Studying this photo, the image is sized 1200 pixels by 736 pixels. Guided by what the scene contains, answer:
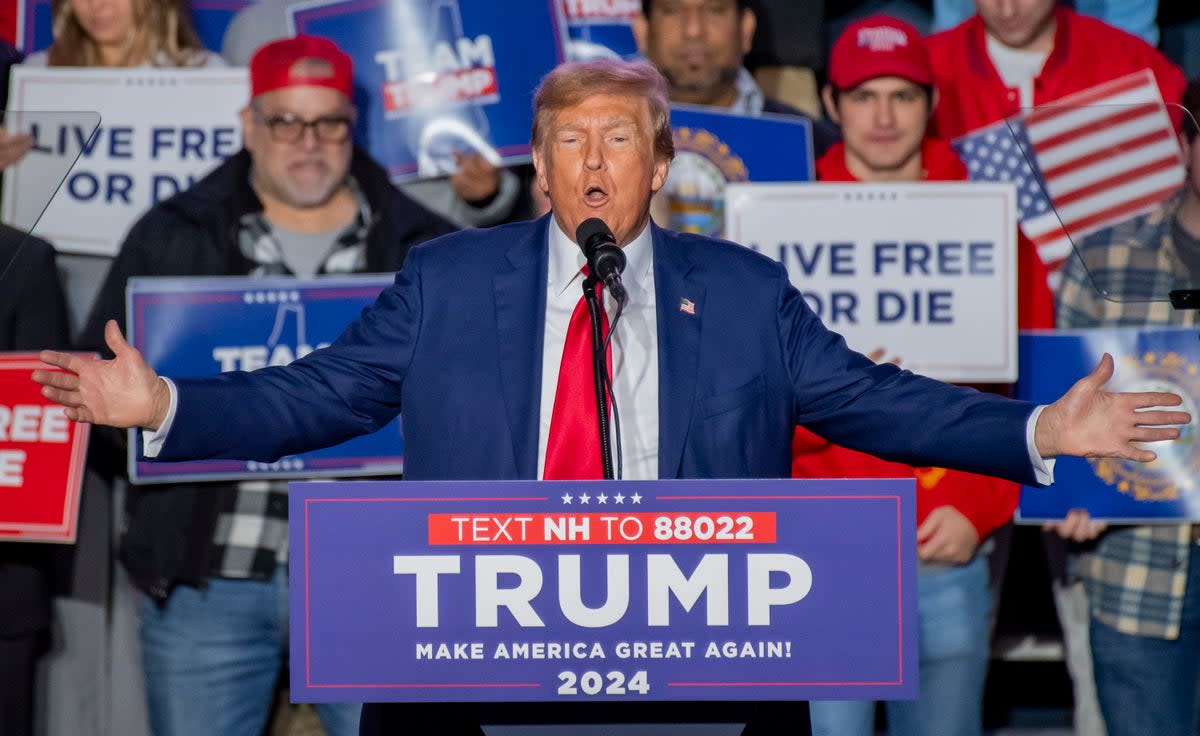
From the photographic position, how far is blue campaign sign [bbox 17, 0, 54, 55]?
473cm

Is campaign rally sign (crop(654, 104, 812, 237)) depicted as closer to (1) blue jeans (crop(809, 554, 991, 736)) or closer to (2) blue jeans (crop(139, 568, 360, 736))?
(1) blue jeans (crop(809, 554, 991, 736))

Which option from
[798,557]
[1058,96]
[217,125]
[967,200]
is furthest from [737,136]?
[798,557]

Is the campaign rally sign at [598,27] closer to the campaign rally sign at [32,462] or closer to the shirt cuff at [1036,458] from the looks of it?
the campaign rally sign at [32,462]

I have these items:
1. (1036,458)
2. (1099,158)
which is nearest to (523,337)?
(1036,458)

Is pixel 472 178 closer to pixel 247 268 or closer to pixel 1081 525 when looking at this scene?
pixel 247 268

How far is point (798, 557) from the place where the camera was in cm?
207

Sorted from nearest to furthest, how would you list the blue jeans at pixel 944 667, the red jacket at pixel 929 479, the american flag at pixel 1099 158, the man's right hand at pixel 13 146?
the man's right hand at pixel 13 146 < the american flag at pixel 1099 158 < the red jacket at pixel 929 479 < the blue jeans at pixel 944 667

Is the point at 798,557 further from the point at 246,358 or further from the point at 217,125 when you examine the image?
the point at 217,125

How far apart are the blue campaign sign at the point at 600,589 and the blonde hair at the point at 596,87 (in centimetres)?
68

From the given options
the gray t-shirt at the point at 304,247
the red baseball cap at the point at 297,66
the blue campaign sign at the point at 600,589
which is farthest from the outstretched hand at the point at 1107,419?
the red baseball cap at the point at 297,66

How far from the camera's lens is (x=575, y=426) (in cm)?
234

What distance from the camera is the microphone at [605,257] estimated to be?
213 centimetres

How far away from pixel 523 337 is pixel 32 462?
213 cm

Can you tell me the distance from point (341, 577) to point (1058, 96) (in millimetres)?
3212
